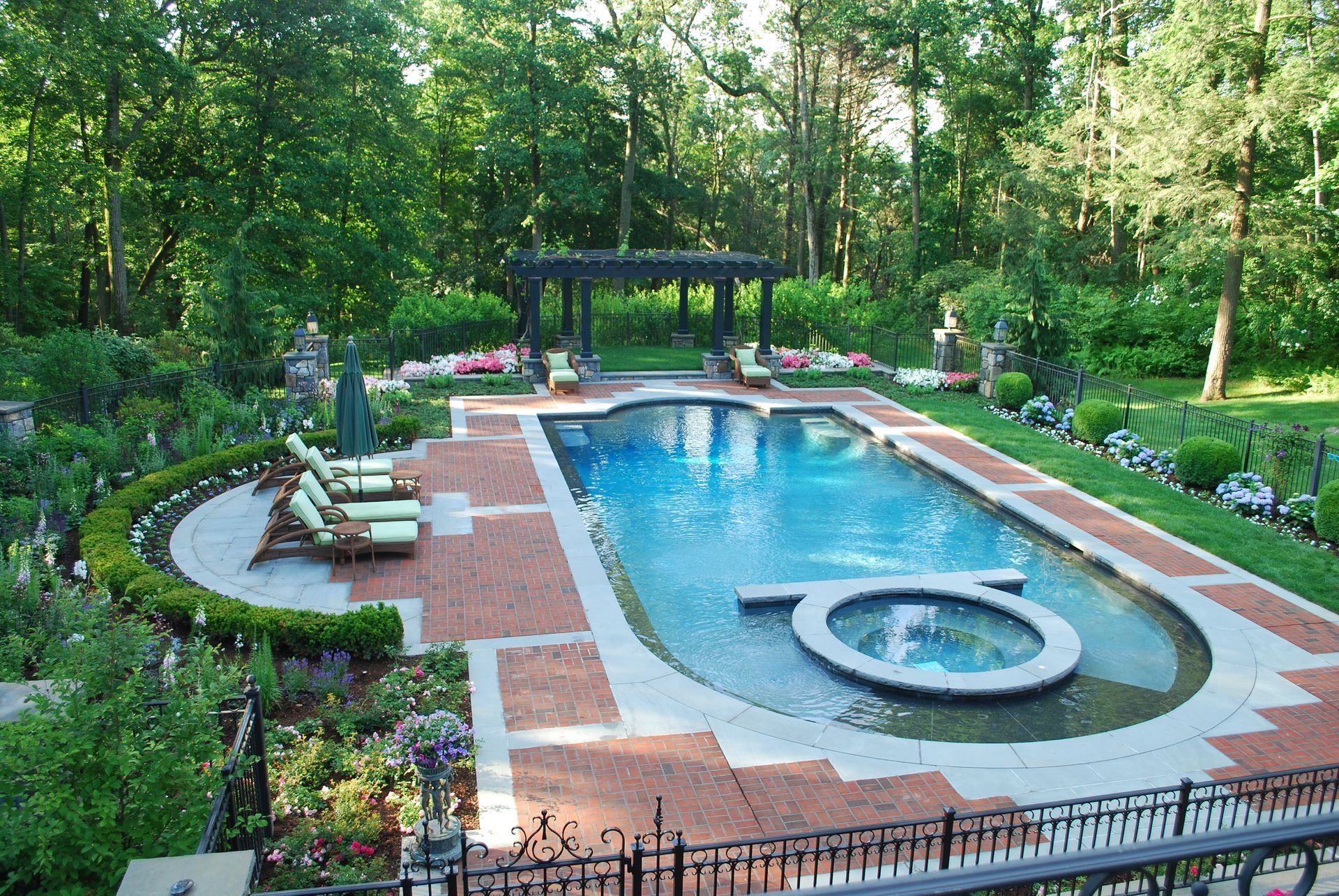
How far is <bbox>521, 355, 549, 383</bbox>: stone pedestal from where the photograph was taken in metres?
25.3

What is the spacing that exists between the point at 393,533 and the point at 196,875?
8.57 m

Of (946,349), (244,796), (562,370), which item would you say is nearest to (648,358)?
(562,370)

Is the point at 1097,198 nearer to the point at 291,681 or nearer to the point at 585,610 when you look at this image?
the point at 585,610

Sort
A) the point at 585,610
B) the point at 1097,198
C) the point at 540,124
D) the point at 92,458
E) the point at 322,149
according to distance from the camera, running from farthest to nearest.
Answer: the point at 540,124 < the point at 1097,198 < the point at 322,149 < the point at 92,458 < the point at 585,610

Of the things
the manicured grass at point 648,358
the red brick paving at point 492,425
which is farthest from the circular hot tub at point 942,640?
the manicured grass at point 648,358

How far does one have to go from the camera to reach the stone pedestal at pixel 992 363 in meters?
23.6

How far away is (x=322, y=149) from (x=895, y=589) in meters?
25.9

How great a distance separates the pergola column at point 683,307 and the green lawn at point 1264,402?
46.1 ft

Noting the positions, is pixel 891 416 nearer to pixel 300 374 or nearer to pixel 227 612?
pixel 300 374

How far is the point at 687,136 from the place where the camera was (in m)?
51.8

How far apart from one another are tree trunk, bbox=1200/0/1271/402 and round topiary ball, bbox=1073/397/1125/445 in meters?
7.40

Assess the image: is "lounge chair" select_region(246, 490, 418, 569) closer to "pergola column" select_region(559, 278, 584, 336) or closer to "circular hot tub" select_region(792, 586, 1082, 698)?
"circular hot tub" select_region(792, 586, 1082, 698)

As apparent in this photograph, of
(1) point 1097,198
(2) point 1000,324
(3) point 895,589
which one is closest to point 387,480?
(3) point 895,589

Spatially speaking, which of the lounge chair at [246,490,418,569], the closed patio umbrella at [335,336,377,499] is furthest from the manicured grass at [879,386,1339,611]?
the closed patio umbrella at [335,336,377,499]
